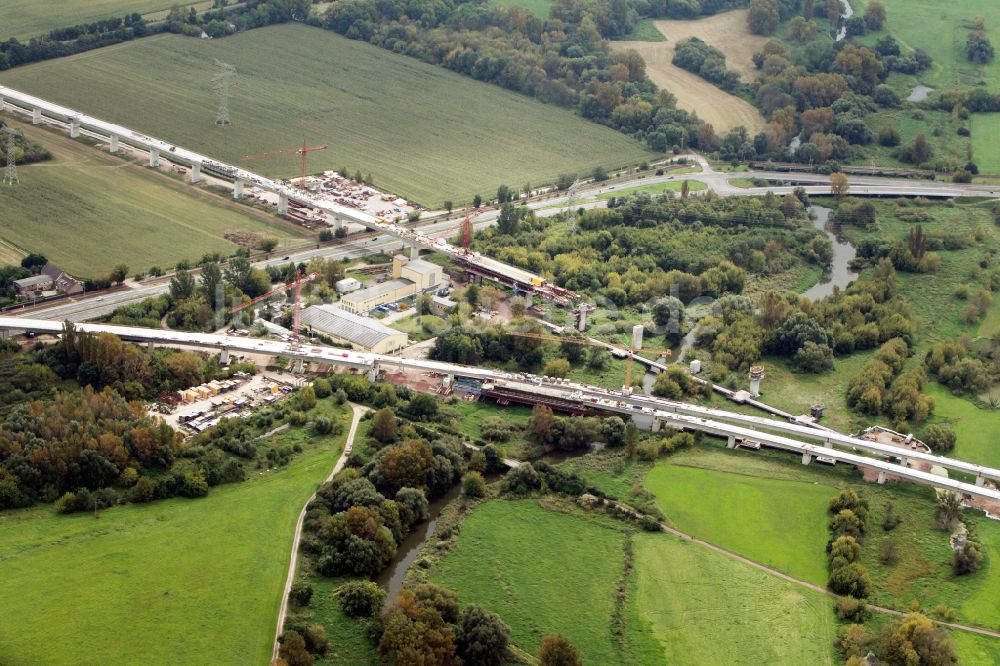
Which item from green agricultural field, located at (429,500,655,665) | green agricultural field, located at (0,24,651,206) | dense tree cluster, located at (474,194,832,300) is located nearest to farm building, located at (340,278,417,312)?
dense tree cluster, located at (474,194,832,300)

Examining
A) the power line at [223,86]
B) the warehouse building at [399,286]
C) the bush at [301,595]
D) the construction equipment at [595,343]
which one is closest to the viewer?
the bush at [301,595]

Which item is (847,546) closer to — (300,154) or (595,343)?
(595,343)

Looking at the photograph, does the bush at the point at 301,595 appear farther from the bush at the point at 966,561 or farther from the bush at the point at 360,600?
the bush at the point at 966,561

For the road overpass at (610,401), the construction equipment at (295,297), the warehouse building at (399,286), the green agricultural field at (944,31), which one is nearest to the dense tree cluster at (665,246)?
the warehouse building at (399,286)

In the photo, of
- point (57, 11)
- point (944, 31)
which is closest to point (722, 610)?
point (57, 11)

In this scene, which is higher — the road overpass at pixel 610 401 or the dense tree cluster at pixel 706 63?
the dense tree cluster at pixel 706 63

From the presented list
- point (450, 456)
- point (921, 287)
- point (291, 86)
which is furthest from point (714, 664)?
point (291, 86)
